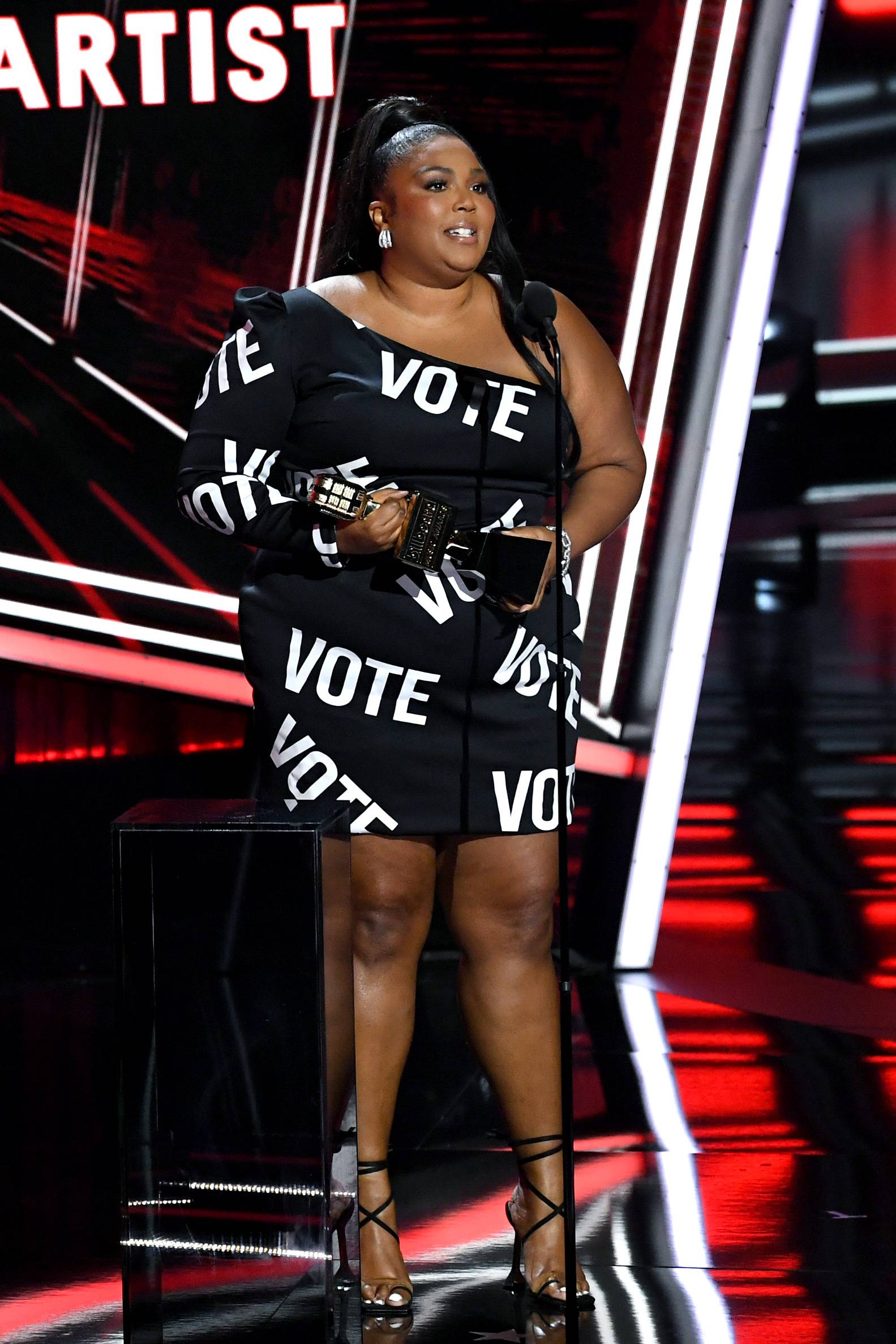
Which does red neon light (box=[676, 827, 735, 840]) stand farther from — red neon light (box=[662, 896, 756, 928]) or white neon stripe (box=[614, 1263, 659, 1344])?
white neon stripe (box=[614, 1263, 659, 1344])

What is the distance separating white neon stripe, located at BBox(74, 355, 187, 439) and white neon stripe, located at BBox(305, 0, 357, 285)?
469mm

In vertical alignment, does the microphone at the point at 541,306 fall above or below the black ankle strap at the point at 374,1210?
above

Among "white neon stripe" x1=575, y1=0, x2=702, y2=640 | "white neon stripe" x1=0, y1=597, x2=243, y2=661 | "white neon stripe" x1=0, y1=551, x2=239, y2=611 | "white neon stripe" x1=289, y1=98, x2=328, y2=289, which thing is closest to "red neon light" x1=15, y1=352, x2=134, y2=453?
"white neon stripe" x1=0, y1=551, x2=239, y2=611

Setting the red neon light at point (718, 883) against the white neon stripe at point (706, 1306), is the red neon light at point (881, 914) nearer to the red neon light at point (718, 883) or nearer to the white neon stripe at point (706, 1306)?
the red neon light at point (718, 883)

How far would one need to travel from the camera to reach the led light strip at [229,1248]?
1.65 m

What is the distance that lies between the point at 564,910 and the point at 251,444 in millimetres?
667

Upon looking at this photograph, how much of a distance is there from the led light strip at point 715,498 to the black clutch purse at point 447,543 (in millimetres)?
1905

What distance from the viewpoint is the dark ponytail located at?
1995 mm

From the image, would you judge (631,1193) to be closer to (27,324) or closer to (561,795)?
(561,795)

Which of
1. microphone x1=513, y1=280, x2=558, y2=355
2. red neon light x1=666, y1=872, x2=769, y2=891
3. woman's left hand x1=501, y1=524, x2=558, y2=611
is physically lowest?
red neon light x1=666, y1=872, x2=769, y2=891

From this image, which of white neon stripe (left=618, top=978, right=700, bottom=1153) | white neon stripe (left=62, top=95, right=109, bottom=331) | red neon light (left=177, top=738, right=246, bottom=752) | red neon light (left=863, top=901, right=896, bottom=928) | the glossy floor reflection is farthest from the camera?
red neon light (left=177, top=738, right=246, bottom=752)

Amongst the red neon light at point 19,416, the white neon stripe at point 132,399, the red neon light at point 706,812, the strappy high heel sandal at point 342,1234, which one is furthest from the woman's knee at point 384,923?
the red neon light at point 19,416

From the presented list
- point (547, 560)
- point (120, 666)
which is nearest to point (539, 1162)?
point (547, 560)

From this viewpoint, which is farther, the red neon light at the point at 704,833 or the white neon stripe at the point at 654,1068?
the red neon light at the point at 704,833
